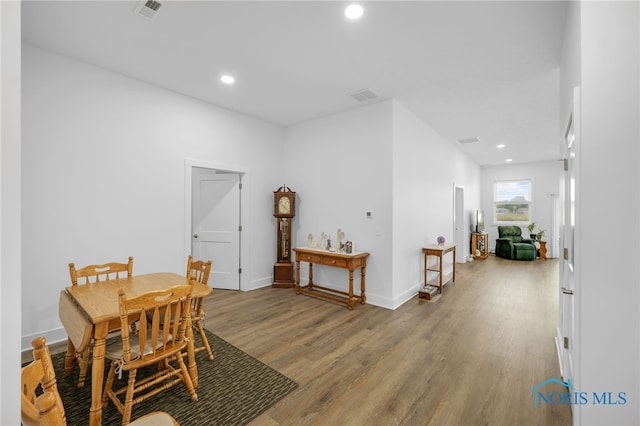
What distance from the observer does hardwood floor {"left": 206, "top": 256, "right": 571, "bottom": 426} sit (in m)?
1.98

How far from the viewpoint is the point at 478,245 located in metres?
8.35

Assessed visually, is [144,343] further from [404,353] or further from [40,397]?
[404,353]

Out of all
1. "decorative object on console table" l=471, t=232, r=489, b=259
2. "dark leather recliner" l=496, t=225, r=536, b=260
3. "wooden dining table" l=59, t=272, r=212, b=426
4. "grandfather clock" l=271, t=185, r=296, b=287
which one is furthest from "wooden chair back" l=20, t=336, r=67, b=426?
"dark leather recliner" l=496, t=225, r=536, b=260

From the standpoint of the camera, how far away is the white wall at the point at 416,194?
413 cm

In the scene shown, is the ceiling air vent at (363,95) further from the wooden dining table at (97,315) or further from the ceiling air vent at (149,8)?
the wooden dining table at (97,315)

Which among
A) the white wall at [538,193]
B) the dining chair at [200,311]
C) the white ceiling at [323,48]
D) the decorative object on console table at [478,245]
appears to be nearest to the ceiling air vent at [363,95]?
the white ceiling at [323,48]

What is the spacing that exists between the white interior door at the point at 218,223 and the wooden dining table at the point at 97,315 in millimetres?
2127

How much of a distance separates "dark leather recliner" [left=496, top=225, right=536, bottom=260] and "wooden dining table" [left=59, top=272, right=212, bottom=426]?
331 inches

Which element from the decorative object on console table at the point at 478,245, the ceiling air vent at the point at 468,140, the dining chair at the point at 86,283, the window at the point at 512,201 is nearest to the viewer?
the dining chair at the point at 86,283

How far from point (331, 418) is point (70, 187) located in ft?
11.0

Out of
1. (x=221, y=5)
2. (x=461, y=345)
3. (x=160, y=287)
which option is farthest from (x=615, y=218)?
(x=160, y=287)

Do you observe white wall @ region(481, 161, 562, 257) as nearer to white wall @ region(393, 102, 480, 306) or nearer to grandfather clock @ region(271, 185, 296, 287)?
white wall @ region(393, 102, 480, 306)

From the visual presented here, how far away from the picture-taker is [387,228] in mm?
4035

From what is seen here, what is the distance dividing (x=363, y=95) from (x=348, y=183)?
1288mm
